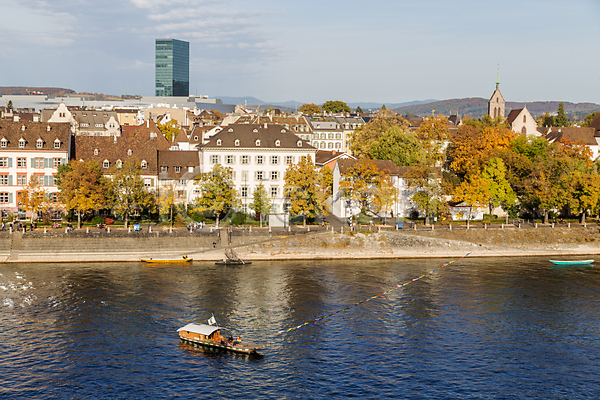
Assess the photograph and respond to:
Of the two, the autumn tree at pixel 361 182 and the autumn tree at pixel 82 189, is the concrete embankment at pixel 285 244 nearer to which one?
the autumn tree at pixel 82 189

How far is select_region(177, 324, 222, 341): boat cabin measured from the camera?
55.0 meters

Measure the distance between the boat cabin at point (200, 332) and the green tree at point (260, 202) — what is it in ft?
149

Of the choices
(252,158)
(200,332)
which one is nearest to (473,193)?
(252,158)

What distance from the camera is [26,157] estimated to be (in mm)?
106250

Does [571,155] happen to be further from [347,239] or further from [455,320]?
[455,320]

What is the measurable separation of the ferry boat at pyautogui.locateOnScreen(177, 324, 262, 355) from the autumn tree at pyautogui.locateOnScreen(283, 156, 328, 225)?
148ft

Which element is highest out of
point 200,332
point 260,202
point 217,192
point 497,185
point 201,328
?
point 497,185

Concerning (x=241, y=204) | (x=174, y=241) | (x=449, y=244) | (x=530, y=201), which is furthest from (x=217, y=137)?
(x=530, y=201)

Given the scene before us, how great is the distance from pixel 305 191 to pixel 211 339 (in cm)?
4914

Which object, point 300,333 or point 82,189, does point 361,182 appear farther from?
point 300,333

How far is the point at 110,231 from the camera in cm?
9206

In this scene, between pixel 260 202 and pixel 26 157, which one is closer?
pixel 260 202

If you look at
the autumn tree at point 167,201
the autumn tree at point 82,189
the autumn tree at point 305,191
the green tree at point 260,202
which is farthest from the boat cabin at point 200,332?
the autumn tree at point 82,189

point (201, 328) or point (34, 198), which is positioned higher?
point (34, 198)
